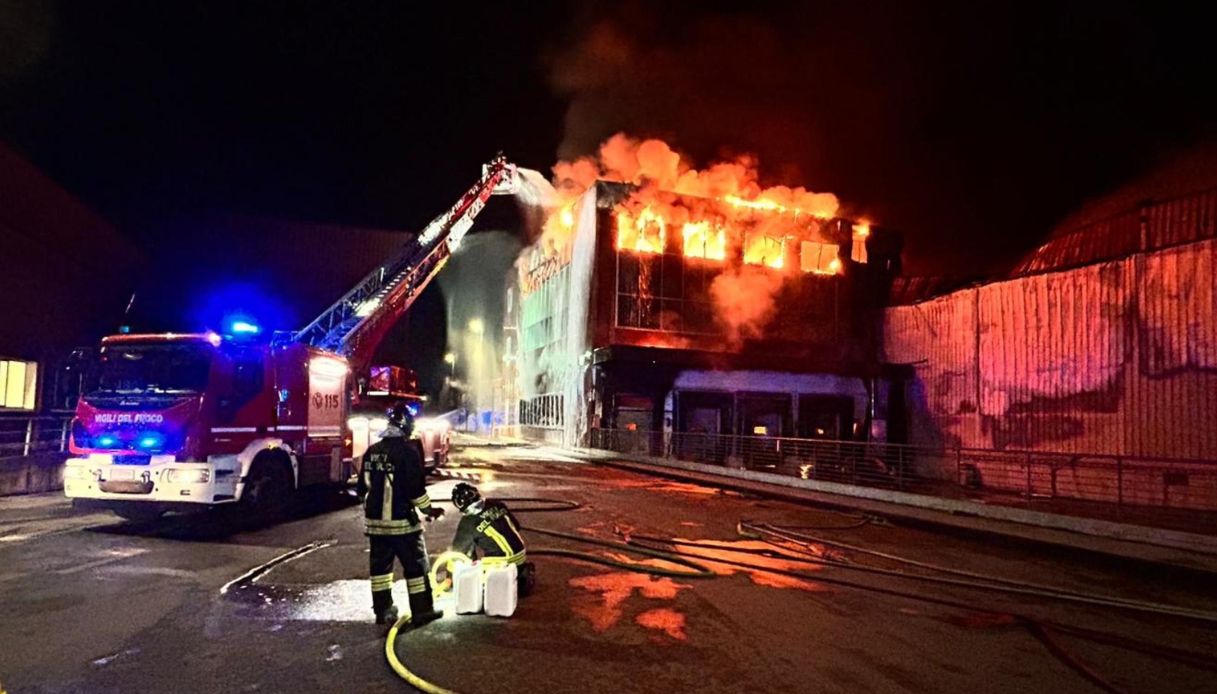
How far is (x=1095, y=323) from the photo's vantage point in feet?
60.1

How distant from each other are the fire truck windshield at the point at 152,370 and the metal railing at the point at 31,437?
4661mm

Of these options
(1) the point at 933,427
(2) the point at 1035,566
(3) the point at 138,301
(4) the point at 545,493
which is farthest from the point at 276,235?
(2) the point at 1035,566

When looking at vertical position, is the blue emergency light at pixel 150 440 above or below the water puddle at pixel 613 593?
above

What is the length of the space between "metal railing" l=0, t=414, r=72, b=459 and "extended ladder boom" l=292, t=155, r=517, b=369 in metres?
4.59

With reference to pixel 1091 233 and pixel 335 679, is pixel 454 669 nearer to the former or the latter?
pixel 335 679

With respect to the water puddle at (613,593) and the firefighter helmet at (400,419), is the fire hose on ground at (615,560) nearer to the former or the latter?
the water puddle at (613,593)

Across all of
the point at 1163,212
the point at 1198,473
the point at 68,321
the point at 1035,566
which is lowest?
the point at 1035,566

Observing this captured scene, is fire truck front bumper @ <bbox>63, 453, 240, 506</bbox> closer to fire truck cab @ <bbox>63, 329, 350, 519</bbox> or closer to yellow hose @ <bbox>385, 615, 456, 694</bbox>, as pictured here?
fire truck cab @ <bbox>63, 329, 350, 519</bbox>

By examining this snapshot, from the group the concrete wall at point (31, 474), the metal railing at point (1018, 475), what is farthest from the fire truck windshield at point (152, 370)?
the metal railing at point (1018, 475)

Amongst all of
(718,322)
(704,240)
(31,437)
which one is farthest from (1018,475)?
(31,437)

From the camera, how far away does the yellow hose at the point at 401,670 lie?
417 cm

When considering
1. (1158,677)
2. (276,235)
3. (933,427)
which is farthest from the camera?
(276,235)

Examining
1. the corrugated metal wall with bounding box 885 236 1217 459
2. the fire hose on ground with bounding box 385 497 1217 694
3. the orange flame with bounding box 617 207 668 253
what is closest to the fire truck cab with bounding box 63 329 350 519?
the fire hose on ground with bounding box 385 497 1217 694

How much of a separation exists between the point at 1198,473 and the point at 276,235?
1264 inches
